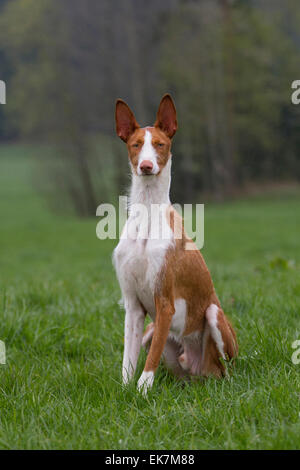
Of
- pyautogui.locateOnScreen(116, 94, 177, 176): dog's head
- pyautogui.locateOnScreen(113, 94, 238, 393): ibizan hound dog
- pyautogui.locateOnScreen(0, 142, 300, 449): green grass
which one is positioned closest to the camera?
pyautogui.locateOnScreen(0, 142, 300, 449): green grass

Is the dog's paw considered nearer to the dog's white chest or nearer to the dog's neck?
the dog's white chest

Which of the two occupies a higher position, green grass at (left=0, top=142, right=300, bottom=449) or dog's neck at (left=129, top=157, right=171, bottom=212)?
dog's neck at (left=129, top=157, right=171, bottom=212)

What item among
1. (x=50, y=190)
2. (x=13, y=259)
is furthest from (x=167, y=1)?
(x=13, y=259)

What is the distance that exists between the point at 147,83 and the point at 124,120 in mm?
19317

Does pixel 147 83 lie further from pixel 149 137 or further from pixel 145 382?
pixel 145 382

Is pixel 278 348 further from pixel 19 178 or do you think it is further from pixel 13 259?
pixel 19 178

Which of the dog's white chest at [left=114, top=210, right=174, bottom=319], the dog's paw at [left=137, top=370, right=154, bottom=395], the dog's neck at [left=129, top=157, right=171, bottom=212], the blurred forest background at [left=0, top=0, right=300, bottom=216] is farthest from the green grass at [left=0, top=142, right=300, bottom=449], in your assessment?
the blurred forest background at [left=0, top=0, right=300, bottom=216]

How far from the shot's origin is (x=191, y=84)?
23688 millimetres

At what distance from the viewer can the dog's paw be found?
10.3ft

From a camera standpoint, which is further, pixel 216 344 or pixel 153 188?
pixel 216 344

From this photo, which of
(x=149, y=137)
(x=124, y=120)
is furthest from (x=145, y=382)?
(x=124, y=120)

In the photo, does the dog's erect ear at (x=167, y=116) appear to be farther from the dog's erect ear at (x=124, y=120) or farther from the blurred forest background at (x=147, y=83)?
the blurred forest background at (x=147, y=83)

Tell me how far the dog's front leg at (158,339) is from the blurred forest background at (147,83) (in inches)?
671

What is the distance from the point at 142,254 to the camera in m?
3.21
